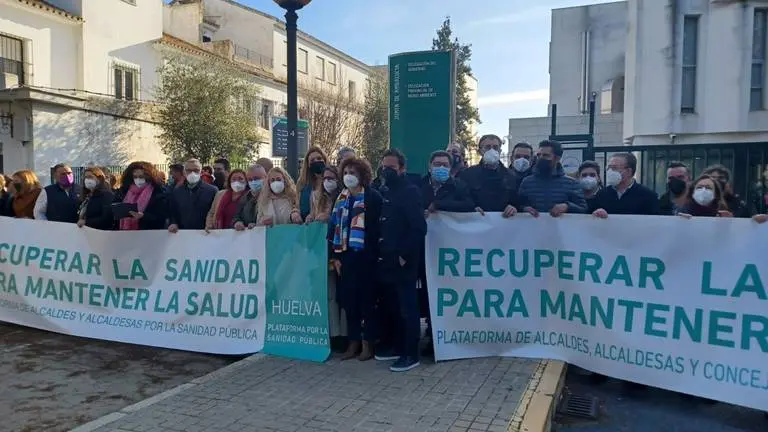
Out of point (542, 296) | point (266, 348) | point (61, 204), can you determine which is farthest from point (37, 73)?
point (542, 296)

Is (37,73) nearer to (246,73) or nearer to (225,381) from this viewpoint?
(246,73)

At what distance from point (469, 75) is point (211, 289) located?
49690 millimetres

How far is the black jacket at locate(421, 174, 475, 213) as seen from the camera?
231 inches

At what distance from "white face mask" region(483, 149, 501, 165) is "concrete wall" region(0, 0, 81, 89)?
853 inches

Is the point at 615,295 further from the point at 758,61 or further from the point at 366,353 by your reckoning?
the point at 758,61

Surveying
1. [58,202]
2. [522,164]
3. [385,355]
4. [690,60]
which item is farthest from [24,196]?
[690,60]

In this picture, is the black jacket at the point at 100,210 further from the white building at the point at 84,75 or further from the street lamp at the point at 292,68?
the white building at the point at 84,75

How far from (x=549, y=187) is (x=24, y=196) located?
258 inches

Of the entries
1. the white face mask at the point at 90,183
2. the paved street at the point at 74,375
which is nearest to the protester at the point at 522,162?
the paved street at the point at 74,375

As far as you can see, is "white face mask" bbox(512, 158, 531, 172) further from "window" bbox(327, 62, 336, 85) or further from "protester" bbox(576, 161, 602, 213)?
"window" bbox(327, 62, 336, 85)

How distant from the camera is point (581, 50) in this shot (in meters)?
28.8

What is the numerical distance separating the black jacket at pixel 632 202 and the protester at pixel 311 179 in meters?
2.64

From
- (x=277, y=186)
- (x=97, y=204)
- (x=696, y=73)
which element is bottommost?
(x=97, y=204)

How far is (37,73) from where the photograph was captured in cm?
2314
